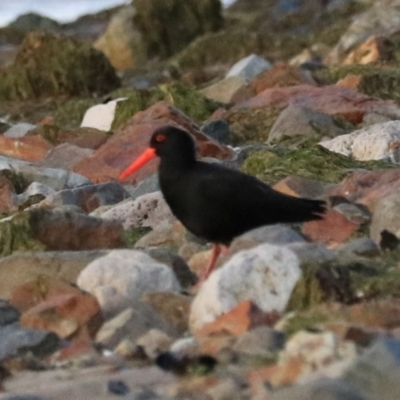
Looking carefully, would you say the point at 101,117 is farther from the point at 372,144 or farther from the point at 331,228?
the point at 331,228

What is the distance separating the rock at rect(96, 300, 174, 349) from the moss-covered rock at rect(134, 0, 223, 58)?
3043cm

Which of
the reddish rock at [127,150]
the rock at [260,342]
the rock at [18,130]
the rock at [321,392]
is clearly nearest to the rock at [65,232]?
the rock at [260,342]

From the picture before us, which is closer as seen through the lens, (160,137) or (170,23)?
(160,137)

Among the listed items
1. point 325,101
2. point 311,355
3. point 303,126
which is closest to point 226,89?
point 325,101

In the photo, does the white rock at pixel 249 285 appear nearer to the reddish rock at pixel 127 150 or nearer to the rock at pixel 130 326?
the rock at pixel 130 326

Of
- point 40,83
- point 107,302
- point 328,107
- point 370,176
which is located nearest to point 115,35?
point 40,83

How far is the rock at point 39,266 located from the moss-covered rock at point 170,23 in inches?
1148

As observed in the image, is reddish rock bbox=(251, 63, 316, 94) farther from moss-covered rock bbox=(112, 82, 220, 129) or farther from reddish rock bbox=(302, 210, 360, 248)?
reddish rock bbox=(302, 210, 360, 248)

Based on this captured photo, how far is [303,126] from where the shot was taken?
13.0 meters

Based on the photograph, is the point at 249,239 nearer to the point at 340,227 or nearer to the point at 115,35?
the point at 340,227

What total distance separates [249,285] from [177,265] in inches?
53.0

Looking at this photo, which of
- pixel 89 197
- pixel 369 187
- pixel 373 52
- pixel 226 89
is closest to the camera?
pixel 369 187

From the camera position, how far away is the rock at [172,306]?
602 cm

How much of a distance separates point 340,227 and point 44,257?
1.82 m
